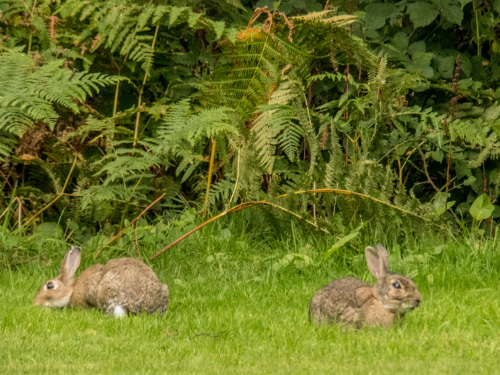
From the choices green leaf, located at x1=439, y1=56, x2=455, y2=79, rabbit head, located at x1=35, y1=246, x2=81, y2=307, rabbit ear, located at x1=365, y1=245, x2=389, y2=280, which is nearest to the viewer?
rabbit ear, located at x1=365, y1=245, x2=389, y2=280

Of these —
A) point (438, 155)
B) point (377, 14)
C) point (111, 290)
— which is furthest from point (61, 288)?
point (377, 14)

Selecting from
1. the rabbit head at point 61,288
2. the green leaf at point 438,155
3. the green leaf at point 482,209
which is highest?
the green leaf at point 438,155

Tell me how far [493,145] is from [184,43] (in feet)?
11.6

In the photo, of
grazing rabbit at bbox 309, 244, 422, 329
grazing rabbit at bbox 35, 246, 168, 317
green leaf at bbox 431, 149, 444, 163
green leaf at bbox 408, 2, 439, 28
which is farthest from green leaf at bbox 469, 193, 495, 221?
grazing rabbit at bbox 35, 246, 168, 317

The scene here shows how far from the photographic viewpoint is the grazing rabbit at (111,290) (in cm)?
479

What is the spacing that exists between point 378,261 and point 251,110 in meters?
2.42

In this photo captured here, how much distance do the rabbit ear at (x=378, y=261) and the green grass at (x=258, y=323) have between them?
348 mm

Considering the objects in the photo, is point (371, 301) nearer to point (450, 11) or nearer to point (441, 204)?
point (441, 204)

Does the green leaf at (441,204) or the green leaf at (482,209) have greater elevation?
the green leaf at (482,209)

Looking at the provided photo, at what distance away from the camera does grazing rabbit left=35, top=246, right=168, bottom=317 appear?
4.79 m

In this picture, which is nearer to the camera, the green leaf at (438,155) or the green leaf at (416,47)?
the green leaf at (438,155)

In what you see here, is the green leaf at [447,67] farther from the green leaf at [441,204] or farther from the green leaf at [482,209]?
the green leaf at [482,209]

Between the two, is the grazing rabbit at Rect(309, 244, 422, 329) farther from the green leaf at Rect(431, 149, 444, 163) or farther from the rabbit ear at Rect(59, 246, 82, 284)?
the green leaf at Rect(431, 149, 444, 163)

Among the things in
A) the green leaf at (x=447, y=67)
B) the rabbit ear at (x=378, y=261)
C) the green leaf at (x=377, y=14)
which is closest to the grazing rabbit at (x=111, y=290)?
the rabbit ear at (x=378, y=261)
